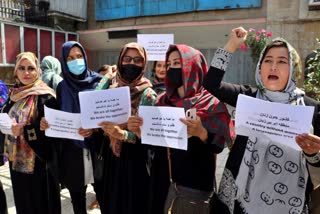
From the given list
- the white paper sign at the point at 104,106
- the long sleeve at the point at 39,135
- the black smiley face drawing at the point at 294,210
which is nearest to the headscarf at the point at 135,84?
the white paper sign at the point at 104,106

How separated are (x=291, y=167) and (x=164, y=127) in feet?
2.29

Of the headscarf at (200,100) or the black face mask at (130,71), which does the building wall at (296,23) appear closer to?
the black face mask at (130,71)

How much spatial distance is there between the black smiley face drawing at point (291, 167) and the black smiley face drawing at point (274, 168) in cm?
3

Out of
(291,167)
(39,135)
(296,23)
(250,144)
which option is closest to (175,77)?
(250,144)

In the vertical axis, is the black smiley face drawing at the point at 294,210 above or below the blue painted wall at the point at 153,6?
below

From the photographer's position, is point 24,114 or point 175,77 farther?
point 24,114

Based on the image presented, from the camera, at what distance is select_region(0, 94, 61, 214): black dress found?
8.38 feet

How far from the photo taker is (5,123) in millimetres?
2490

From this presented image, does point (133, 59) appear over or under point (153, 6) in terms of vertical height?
under

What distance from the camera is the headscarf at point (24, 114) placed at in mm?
2545

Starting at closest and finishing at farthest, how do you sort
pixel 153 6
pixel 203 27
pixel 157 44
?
pixel 157 44, pixel 203 27, pixel 153 6

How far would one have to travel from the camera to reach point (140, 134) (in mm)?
1948

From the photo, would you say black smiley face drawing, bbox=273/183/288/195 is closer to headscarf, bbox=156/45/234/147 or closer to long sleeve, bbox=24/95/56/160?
headscarf, bbox=156/45/234/147

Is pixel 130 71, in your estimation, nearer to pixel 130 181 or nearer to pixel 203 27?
pixel 130 181
